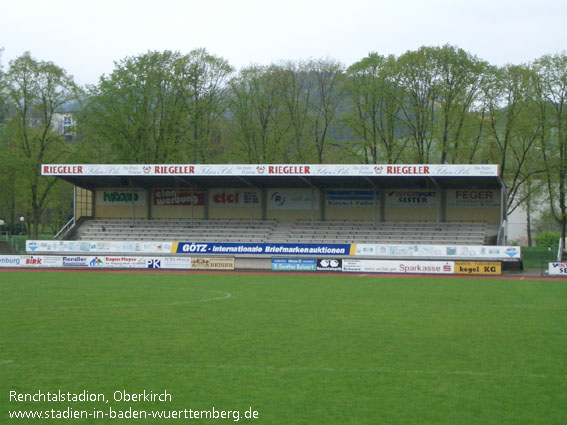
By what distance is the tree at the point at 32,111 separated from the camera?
57969 millimetres

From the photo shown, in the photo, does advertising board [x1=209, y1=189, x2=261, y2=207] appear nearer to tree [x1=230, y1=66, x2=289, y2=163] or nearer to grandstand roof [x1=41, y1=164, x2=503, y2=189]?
grandstand roof [x1=41, y1=164, x2=503, y2=189]

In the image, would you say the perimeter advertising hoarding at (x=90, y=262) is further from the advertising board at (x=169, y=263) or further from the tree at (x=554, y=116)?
the tree at (x=554, y=116)

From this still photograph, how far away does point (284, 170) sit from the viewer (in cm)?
4634

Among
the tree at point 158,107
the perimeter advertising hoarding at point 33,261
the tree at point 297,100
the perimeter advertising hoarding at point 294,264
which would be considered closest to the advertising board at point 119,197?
the tree at point 158,107

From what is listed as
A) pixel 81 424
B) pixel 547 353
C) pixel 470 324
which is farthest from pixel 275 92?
pixel 81 424

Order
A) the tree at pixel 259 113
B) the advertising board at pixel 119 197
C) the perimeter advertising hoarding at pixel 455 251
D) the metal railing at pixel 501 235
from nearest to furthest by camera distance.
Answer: the perimeter advertising hoarding at pixel 455 251
the metal railing at pixel 501 235
the advertising board at pixel 119 197
the tree at pixel 259 113

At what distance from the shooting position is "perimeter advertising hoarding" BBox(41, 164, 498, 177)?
43875mm

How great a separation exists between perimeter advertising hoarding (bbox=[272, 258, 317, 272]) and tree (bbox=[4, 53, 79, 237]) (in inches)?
1101

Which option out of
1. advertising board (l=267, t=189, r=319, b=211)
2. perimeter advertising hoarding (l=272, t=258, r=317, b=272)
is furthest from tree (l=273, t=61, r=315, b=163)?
perimeter advertising hoarding (l=272, t=258, r=317, b=272)

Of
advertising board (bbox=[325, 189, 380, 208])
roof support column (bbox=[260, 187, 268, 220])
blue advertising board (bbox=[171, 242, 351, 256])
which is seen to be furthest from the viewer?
roof support column (bbox=[260, 187, 268, 220])

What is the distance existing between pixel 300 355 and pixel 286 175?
33.4 meters

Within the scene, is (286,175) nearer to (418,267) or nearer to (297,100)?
(418,267)

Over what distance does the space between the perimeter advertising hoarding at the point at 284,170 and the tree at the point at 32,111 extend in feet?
40.5

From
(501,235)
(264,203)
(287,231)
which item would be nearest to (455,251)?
(501,235)
